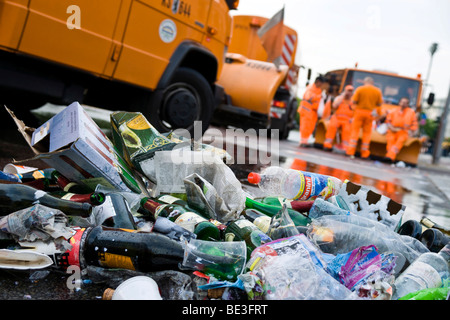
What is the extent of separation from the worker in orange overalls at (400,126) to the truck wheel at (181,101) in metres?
7.54

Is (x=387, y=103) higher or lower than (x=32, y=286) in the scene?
higher

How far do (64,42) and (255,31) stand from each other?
28.3ft

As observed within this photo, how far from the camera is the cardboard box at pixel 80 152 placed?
216 cm

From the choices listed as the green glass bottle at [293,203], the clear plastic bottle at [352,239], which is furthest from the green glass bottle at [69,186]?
the clear plastic bottle at [352,239]

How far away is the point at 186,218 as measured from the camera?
2076 millimetres

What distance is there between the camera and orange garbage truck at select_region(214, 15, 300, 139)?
1019cm

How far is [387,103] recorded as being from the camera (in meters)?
13.2

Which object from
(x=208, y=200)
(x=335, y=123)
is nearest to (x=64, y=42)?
(x=208, y=200)

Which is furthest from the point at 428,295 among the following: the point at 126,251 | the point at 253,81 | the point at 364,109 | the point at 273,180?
the point at 364,109

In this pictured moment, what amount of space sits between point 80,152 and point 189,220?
645 millimetres

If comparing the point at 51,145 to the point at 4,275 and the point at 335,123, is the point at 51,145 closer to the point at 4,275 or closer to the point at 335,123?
the point at 4,275

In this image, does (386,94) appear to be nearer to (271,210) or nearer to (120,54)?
(120,54)

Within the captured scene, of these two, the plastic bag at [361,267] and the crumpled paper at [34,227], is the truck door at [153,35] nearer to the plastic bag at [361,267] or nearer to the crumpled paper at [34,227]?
the crumpled paper at [34,227]
